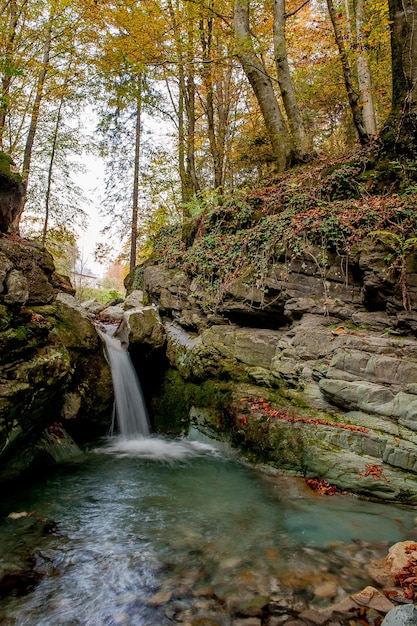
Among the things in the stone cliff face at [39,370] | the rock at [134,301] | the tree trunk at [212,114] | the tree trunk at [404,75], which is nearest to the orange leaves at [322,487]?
the stone cliff face at [39,370]

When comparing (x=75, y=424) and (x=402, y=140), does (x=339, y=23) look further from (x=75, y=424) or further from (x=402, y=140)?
(x=75, y=424)

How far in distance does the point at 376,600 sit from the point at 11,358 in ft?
14.7

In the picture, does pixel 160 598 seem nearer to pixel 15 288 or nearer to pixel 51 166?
pixel 15 288

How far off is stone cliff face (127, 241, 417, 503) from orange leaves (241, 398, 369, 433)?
0.02 meters

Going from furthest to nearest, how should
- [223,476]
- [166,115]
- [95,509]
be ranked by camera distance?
[166,115], [223,476], [95,509]

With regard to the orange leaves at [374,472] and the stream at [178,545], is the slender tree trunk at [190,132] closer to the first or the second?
the stream at [178,545]

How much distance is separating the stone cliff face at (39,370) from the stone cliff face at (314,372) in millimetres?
1649

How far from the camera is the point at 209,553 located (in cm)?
318

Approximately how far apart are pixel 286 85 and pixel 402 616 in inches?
410

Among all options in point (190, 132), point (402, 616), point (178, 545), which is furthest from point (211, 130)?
point (402, 616)

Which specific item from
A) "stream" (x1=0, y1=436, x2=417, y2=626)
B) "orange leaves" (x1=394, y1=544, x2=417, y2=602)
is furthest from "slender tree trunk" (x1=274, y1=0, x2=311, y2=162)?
"orange leaves" (x1=394, y1=544, x2=417, y2=602)

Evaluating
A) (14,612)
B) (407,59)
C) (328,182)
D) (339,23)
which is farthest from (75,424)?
(339,23)

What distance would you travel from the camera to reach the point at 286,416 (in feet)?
17.0

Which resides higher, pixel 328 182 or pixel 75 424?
pixel 328 182
